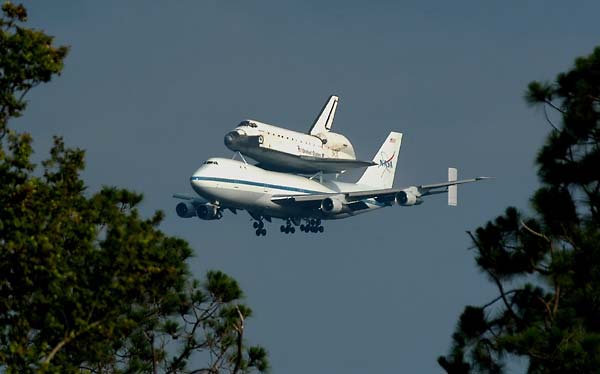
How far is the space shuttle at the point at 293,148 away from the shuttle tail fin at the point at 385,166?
38.1 ft

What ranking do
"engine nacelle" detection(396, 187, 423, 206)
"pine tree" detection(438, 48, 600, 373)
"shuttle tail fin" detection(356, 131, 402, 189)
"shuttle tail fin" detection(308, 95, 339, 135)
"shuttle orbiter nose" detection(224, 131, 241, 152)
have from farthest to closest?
"shuttle tail fin" detection(356, 131, 402, 189) < "shuttle tail fin" detection(308, 95, 339, 135) < "engine nacelle" detection(396, 187, 423, 206) < "shuttle orbiter nose" detection(224, 131, 241, 152) < "pine tree" detection(438, 48, 600, 373)

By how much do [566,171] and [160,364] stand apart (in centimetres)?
1828

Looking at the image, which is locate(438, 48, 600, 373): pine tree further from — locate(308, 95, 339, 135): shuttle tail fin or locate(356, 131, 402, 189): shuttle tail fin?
locate(356, 131, 402, 189): shuttle tail fin

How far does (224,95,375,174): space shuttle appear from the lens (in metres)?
103

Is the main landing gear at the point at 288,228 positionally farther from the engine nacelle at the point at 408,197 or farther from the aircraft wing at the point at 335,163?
the engine nacelle at the point at 408,197

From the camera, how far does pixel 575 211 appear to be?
25906mm

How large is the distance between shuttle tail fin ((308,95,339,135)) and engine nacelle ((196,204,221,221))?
45.1 ft

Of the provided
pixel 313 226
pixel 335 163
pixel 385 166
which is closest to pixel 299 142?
pixel 335 163

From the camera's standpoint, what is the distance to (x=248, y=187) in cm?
9925

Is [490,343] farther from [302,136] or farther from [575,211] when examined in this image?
[302,136]

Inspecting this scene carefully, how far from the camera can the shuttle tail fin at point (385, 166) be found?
127 metres

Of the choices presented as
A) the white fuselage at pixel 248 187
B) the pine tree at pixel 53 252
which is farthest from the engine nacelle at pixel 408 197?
the pine tree at pixel 53 252

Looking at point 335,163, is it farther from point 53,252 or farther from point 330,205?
point 53,252

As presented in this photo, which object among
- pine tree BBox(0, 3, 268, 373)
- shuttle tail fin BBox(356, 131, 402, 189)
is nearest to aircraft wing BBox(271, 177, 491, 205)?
shuttle tail fin BBox(356, 131, 402, 189)
